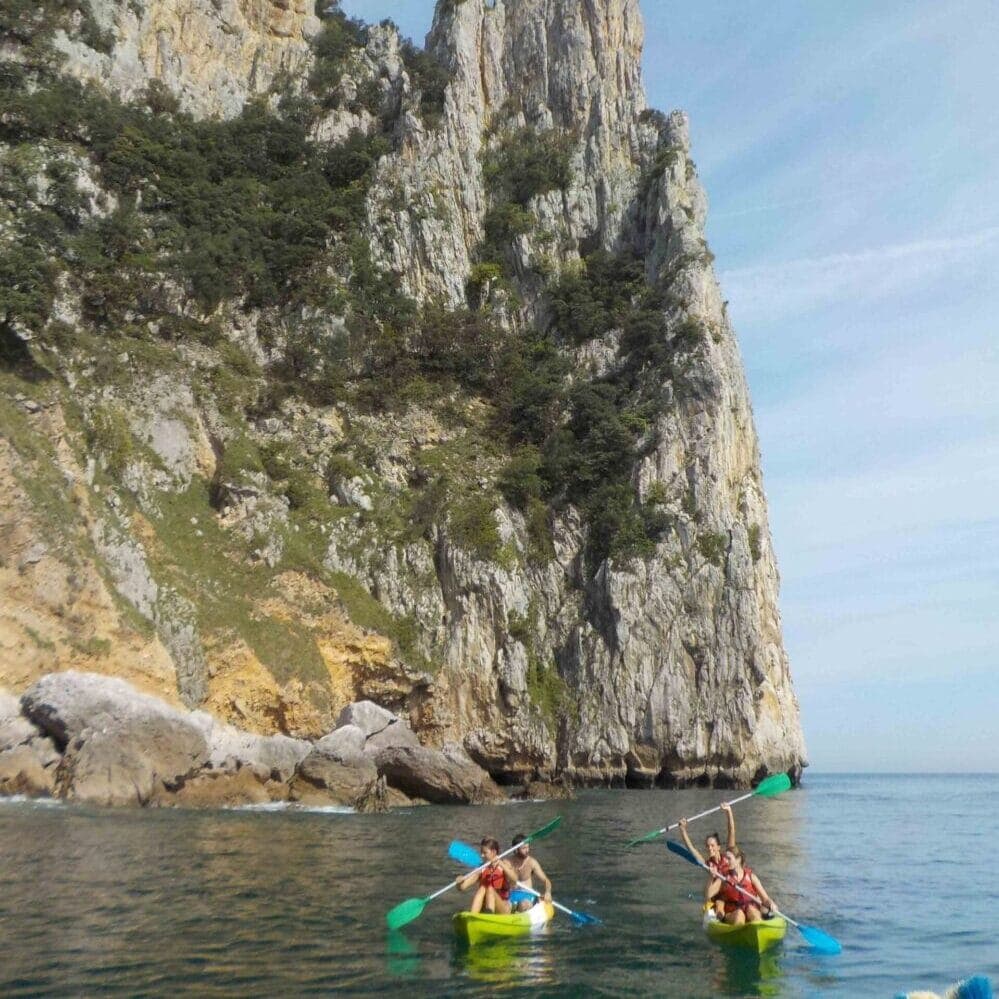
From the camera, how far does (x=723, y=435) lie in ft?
186

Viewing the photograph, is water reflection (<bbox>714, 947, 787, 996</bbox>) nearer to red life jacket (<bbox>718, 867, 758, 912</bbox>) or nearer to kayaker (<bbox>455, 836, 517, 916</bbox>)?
red life jacket (<bbox>718, 867, 758, 912</bbox>)

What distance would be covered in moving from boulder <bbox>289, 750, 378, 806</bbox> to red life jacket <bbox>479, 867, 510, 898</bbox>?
1782cm

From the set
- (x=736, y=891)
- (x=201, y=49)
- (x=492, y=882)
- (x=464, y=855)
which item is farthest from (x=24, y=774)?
(x=201, y=49)

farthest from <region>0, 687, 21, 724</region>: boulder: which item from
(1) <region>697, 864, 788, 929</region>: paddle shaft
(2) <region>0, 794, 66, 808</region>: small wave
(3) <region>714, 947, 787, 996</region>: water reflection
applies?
(3) <region>714, 947, 787, 996</region>: water reflection

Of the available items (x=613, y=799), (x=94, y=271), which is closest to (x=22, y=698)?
(x=613, y=799)

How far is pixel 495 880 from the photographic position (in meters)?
14.5

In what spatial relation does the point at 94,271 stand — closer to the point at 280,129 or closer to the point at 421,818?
the point at 280,129

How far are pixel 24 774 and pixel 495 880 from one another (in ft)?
61.8

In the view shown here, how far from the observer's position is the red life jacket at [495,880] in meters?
14.4

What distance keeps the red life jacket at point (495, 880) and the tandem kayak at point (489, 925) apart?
54 centimetres

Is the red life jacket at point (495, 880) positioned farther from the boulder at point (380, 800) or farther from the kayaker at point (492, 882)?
the boulder at point (380, 800)

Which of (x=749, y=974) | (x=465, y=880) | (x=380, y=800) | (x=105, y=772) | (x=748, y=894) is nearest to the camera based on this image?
(x=749, y=974)

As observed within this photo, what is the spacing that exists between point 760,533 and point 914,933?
143ft

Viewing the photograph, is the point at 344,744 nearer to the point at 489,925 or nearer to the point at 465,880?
the point at 465,880
